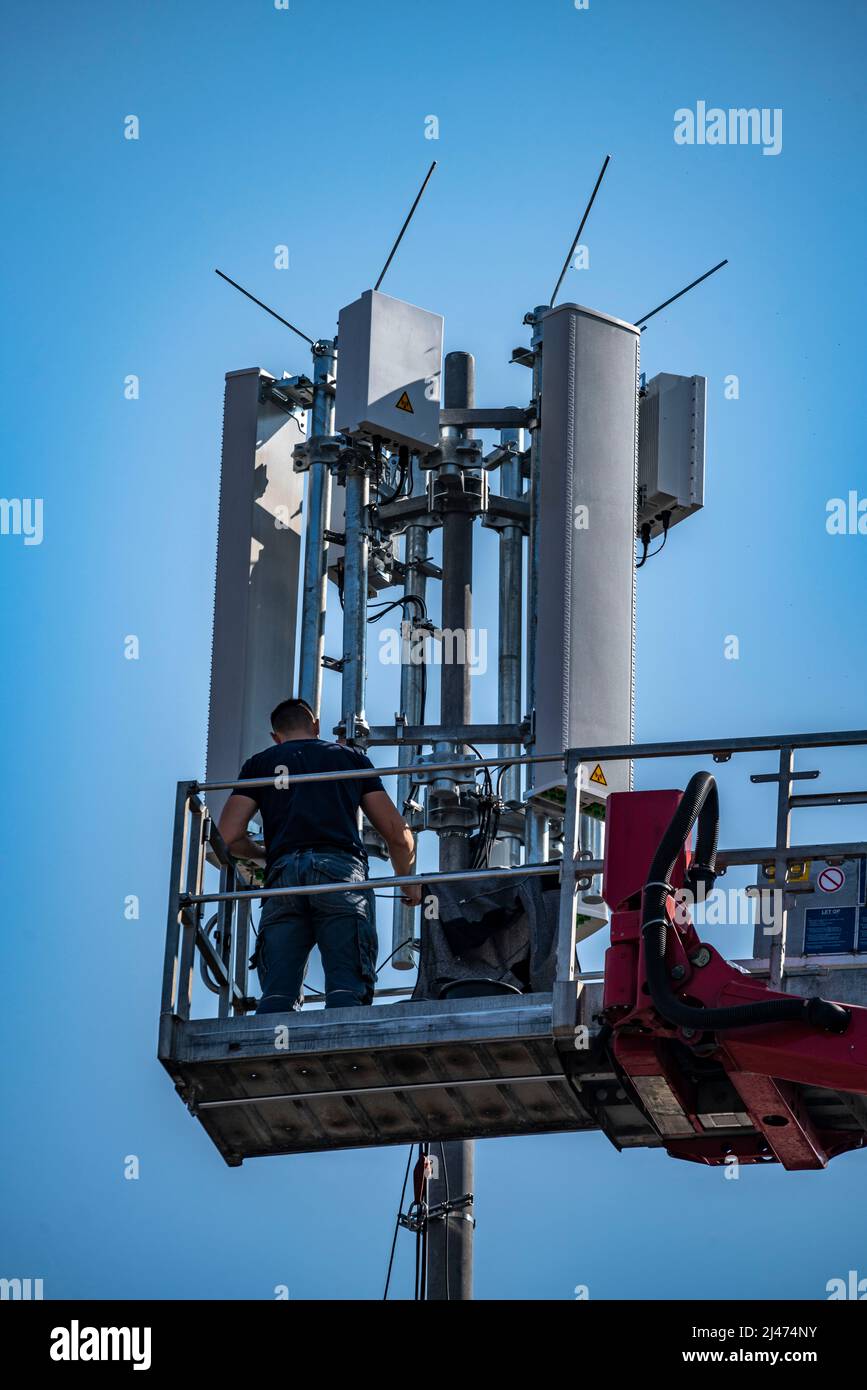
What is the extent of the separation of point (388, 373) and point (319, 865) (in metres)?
4.09

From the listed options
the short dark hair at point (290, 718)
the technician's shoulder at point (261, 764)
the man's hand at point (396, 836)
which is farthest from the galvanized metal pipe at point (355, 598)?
the man's hand at point (396, 836)

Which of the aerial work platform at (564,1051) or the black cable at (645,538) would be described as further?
the black cable at (645,538)

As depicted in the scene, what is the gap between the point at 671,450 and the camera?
19531 mm

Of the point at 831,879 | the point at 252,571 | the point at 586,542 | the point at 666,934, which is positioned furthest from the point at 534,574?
the point at 666,934

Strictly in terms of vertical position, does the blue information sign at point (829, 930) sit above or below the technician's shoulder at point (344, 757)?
below

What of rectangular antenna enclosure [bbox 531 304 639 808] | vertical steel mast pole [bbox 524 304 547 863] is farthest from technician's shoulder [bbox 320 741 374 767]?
vertical steel mast pole [bbox 524 304 547 863]

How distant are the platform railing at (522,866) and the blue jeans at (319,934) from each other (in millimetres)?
128

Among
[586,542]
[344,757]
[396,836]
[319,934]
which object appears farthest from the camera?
[586,542]

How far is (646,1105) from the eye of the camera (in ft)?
51.1

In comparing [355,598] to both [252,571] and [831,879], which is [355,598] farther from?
[831,879]

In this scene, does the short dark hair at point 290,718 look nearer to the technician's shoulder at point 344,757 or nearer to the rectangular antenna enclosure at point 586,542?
the technician's shoulder at point 344,757

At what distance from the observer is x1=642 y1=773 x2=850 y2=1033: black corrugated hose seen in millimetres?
14445

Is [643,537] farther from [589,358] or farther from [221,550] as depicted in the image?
[221,550]

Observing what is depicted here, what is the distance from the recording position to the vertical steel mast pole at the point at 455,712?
18609mm
